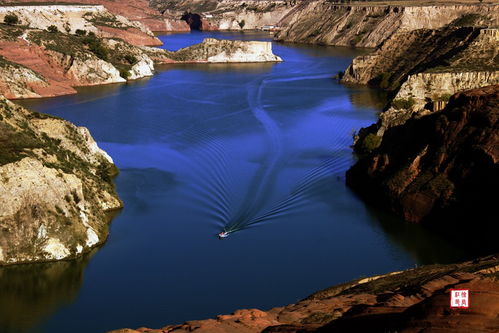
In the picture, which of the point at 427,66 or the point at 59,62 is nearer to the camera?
the point at 427,66

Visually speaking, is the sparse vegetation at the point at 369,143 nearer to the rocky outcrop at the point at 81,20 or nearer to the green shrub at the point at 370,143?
the green shrub at the point at 370,143

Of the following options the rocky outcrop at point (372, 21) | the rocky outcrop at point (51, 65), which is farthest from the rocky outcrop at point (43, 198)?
the rocky outcrop at point (372, 21)

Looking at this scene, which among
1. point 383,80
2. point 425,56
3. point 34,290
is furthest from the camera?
point 425,56

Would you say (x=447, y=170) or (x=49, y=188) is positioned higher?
(x=49, y=188)

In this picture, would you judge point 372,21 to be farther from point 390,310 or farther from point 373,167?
point 390,310

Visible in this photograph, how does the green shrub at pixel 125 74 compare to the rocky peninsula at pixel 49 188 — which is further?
the green shrub at pixel 125 74

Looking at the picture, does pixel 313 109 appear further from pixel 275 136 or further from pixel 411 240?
pixel 411 240

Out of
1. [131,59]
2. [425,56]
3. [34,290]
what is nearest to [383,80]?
[425,56]

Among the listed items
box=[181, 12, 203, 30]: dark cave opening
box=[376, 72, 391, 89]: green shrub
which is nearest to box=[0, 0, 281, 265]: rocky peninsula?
box=[376, 72, 391, 89]: green shrub
